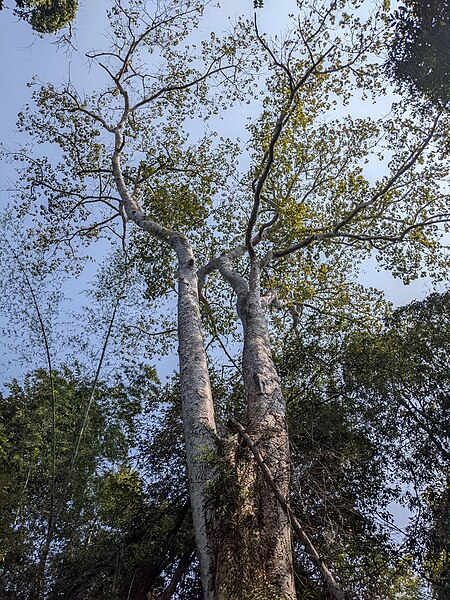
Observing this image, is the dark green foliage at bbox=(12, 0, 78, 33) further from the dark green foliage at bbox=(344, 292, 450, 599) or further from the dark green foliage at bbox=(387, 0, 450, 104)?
the dark green foliage at bbox=(344, 292, 450, 599)

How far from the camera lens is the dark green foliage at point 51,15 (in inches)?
251

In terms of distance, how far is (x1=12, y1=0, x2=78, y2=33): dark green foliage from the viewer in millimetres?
6379

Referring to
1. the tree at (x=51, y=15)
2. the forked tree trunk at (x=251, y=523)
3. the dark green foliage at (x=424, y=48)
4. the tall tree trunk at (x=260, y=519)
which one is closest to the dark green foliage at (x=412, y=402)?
the tall tree trunk at (x=260, y=519)

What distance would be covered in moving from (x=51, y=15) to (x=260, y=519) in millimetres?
6479

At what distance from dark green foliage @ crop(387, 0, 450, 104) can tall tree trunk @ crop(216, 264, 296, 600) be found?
3.07 meters

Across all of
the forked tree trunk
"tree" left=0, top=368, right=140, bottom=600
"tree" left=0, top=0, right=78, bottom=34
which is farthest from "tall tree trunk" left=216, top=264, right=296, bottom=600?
"tree" left=0, top=0, right=78, bottom=34

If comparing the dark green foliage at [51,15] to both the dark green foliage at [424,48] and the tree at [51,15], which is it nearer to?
the tree at [51,15]

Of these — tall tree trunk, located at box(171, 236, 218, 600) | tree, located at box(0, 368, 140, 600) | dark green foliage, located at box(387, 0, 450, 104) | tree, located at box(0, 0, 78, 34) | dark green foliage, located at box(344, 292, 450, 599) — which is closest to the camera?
tall tree trunk, located at box(171, 236, 218, 600)

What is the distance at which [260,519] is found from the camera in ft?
10.9

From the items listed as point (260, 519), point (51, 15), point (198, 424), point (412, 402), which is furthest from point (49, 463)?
point (51, 15)

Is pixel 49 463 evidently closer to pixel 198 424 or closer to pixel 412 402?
pixel 198 424

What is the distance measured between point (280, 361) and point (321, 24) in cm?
382

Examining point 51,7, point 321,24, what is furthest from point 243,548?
point 51,7

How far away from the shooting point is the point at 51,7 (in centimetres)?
647
